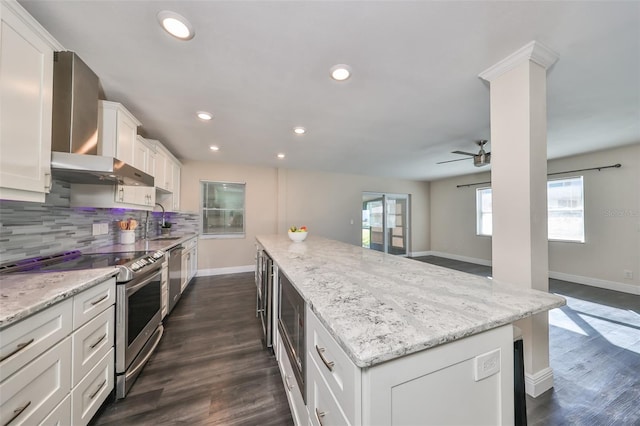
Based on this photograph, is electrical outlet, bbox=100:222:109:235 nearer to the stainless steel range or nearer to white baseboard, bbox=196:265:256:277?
the stainless steel range

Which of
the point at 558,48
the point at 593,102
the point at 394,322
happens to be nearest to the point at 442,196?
the point at 593,102

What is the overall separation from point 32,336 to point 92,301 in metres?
0.39

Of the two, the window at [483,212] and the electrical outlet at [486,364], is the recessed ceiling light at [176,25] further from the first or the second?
the window at [483,212]

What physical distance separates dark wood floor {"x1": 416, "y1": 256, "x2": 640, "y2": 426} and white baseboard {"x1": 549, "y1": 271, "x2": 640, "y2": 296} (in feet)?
1.86

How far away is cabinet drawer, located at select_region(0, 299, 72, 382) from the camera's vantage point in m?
0.87

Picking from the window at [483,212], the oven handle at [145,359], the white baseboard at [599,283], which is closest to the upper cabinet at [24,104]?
the oven handle at [145,359]

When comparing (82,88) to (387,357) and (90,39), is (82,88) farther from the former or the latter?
(387,357)

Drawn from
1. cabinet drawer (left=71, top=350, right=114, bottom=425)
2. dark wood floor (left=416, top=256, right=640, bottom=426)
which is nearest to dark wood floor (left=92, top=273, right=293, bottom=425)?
cabinet drawer (left=71, top=350, right=114, bottom=425)

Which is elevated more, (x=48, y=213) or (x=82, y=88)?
(x=82, y=88)

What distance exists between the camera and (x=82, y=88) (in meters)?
1.61

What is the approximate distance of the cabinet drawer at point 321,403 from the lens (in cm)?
76

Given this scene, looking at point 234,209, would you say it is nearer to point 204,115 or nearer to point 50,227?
point 204,115

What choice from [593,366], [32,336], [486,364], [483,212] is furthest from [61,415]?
[483,212]

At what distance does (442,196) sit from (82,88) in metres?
7.47
